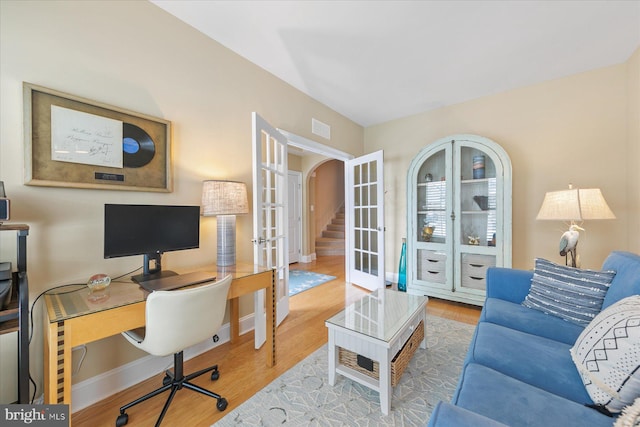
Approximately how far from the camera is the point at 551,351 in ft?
4.04

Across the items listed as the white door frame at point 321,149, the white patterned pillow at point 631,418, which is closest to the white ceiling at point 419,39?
the white door frame at point 321,149

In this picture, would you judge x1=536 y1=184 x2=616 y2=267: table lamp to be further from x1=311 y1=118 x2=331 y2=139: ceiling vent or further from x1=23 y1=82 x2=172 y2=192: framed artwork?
x1=23 y1=82 x2=172 y2=192: framed artwork

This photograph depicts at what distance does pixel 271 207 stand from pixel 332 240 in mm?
4012

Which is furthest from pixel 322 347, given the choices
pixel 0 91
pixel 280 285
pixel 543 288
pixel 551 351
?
pixel 0 91

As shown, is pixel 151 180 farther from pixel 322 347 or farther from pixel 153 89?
pixel 322 347

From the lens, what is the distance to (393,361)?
4.96 feet

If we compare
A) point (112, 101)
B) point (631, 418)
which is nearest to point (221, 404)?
point (631, 418)

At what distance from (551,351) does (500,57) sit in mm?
2495

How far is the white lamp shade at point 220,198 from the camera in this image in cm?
192

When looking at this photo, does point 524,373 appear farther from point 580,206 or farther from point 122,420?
point 122,420

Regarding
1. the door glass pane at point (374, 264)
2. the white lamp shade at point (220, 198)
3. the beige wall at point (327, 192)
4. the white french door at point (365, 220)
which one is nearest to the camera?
the white lamp shade at point (220, 198)

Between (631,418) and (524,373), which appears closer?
(631,418)

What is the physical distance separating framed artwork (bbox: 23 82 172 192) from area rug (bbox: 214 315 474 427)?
1563mm

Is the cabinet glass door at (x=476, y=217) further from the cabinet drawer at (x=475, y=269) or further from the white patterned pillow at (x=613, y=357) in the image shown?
the white patterned pillow at (x=613, y=357)
